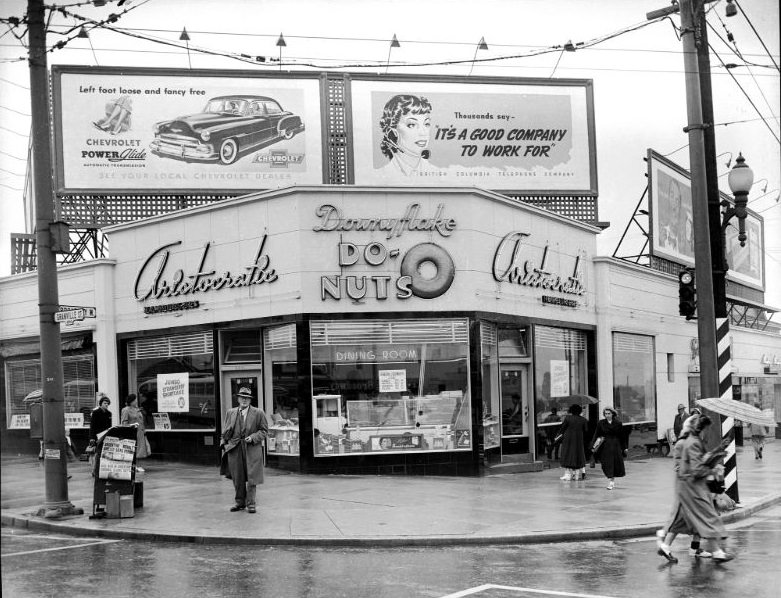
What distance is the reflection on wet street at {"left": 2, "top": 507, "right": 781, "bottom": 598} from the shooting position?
27.5 ft

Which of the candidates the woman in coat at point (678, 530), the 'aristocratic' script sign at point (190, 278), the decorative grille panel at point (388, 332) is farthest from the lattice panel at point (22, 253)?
the woman in coat at point (678, 530)

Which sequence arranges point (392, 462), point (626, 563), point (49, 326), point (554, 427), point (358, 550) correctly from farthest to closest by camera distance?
1. point (554, 427)
2. point (392, 462)
3. point (49, 326)
4. point (358, 550)
5. point (626, 563)

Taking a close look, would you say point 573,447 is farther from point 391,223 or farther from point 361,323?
point 391,223

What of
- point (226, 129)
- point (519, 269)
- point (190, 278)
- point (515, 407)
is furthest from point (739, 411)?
point (226, 129)

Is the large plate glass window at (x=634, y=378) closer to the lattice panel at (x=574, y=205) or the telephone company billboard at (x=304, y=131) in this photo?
the lattice panel at (x=574, y=205)

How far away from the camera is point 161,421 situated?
21.3 m

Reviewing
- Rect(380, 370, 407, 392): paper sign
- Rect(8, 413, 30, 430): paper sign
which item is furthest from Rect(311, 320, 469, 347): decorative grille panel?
Rect(8, 413, 30, 430): paper sign

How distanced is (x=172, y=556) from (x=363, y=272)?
8916 millimetres

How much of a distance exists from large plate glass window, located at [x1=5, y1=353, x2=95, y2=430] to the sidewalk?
3.81 meters

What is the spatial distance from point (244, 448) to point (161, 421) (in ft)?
27.8

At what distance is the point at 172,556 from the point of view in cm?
1031

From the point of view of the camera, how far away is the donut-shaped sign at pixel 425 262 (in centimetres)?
1844

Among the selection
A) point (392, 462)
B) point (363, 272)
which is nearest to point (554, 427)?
point (392, 462)

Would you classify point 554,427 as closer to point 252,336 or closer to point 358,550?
point 252,336
